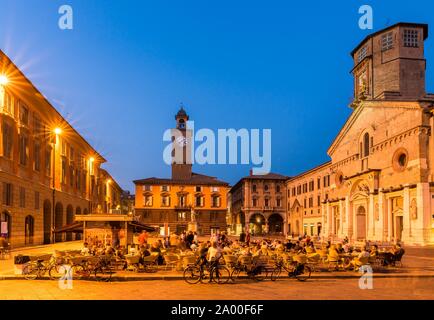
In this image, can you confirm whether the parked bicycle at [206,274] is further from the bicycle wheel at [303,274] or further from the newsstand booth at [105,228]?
the newsstand booth at [105,228]

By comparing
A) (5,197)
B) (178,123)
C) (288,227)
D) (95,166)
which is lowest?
(288,227)

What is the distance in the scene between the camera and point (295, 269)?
17359 millimetres

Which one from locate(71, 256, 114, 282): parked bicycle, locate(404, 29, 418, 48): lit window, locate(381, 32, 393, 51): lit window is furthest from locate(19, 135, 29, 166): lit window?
locate(404, 29, 418, 48): lit window

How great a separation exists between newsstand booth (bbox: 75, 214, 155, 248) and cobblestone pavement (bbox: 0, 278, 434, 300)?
29.2 feet

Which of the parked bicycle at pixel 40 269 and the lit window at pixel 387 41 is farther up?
the lit window at pixel 387 41

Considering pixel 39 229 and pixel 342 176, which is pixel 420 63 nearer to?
pixel 342 176

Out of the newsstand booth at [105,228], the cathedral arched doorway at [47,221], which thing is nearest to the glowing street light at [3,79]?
the newsstand booth at [105,228]

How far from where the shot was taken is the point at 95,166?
230ft

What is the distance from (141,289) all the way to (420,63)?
1996 inches

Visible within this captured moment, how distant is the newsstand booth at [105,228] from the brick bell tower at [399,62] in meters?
39.4

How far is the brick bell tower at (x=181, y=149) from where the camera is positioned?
9377 centimetres

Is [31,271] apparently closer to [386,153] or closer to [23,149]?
[23,149]
